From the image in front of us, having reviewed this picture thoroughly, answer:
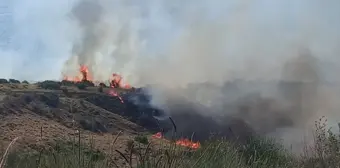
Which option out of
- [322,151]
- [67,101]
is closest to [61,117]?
[67,101]

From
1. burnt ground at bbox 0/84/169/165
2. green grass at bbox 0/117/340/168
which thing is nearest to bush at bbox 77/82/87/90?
burnt ground at bbox 0/84/169/165

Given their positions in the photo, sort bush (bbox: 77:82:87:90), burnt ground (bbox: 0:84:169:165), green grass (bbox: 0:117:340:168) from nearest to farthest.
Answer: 1. green grass (bbox: 0:117:340:168)
2. burnt ground (bbox: 0:84:169:165)
3. bush (bbox: 77:82:87:90)

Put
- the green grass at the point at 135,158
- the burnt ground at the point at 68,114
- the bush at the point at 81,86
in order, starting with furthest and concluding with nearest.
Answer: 1. the bush at the point at 81,86
2. the burnt ground at the point at 68,114
3. the green grass at the point at 135,158

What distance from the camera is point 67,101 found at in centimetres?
5544

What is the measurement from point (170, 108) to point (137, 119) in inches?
161

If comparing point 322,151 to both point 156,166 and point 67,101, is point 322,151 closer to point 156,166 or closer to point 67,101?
point 156,166

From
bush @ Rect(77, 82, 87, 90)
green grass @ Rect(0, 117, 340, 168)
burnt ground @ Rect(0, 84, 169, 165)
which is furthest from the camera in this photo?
bush @ Rect(77, 82, 87, 90)

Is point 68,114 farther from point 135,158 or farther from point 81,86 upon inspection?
point 135,158

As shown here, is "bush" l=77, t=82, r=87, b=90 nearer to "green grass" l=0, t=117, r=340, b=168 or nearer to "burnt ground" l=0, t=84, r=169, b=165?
"burnt ground" l=0, t=84, r=169, b=165

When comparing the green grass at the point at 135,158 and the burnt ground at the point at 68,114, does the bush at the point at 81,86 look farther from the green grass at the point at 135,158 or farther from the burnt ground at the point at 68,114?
the green grass at the point at 135,158

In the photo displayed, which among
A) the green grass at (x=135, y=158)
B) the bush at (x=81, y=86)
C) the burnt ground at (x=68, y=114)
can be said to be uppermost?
the bush at (x=81, y=86)

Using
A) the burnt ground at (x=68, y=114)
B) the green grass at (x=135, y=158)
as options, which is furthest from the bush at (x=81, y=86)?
the green grass at (x=135, y=158)

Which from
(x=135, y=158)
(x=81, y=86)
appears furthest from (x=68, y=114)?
(x=135, y=158)

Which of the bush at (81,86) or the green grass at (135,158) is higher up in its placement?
the bush at (81,86)
